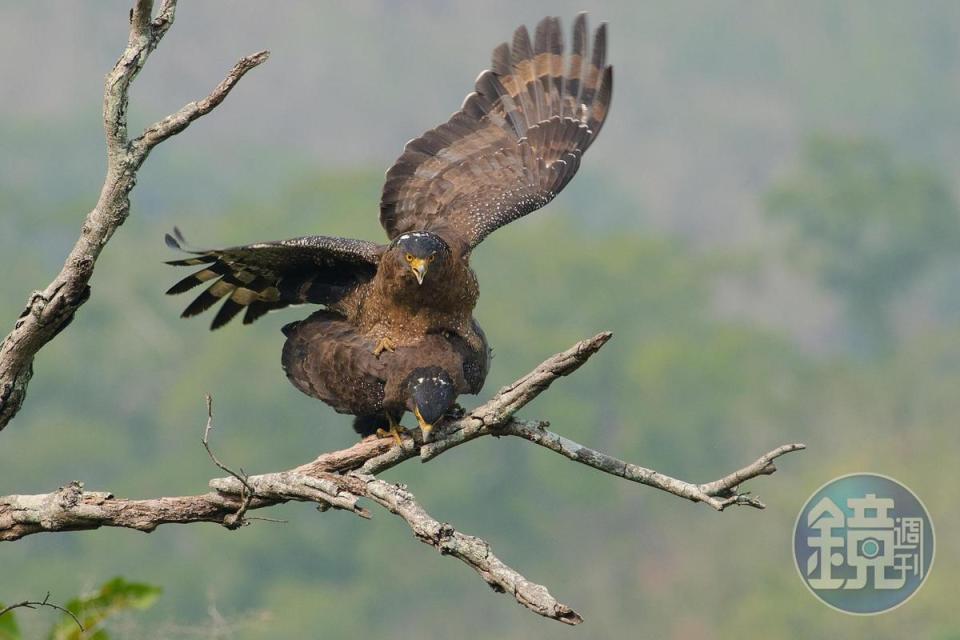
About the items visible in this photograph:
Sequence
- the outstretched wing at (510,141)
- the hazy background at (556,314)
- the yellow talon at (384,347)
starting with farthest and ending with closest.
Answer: the hazy background at (556,314) → the outstretched wing at (510,141) → the yellow talon at (384,347)

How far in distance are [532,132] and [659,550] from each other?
161 ft

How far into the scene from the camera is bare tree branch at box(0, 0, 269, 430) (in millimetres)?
7062

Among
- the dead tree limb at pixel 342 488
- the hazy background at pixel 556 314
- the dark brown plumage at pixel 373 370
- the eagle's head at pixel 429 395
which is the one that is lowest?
the dead tree limb at pixel 342 488

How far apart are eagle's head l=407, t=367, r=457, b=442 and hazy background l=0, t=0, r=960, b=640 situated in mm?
25867

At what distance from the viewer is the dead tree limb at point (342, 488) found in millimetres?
6871

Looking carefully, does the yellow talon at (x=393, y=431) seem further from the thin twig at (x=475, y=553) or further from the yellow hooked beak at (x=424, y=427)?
the thin twig at (x=475, y=553)

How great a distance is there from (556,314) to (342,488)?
6694cm

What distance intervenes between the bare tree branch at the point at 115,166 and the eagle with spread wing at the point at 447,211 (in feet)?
6.20

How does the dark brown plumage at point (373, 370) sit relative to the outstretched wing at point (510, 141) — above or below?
below

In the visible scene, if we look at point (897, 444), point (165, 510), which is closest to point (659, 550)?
point (897, 444)

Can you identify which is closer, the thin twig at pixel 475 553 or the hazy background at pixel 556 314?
the thin twig at pixel 475 553

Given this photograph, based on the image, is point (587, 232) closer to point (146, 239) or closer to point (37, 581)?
point (146, 239)

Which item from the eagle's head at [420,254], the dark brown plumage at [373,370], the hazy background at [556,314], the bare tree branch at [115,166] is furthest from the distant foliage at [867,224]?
the bare tree branch at [115,166]

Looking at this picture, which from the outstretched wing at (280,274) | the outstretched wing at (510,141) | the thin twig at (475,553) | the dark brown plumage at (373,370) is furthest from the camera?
the outstretched wing at (510,141)
